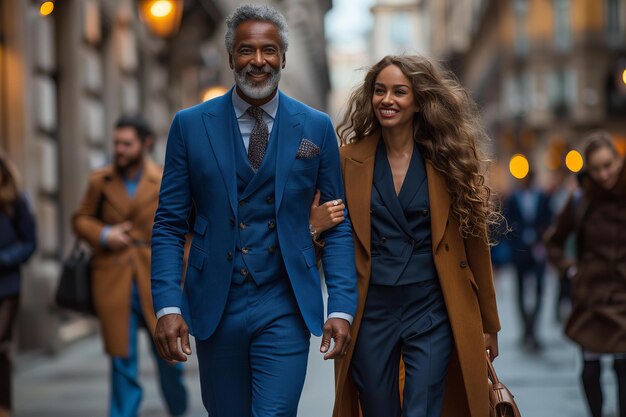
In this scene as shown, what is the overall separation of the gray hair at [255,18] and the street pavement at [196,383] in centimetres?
443

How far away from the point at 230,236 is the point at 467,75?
80.0m

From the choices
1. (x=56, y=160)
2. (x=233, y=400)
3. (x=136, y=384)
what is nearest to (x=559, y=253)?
(x=136, y=384)

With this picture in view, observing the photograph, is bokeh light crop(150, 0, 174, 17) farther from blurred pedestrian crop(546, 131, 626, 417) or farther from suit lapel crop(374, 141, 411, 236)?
suit lapel crop(374, 141, 411, 236)

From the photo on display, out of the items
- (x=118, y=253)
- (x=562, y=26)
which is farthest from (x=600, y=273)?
(x=562, y=26)

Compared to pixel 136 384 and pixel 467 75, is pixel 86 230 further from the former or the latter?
pixel 467 75

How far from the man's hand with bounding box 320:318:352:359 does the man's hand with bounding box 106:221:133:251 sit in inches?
124

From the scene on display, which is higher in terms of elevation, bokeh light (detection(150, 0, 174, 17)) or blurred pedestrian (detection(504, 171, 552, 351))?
bokeh light (detection(150, 0, 174, 17))

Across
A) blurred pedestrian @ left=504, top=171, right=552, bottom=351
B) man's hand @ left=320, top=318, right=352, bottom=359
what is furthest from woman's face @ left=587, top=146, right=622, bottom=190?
blurred pedestrian @ left=504, top=171, right=552, bottom=351

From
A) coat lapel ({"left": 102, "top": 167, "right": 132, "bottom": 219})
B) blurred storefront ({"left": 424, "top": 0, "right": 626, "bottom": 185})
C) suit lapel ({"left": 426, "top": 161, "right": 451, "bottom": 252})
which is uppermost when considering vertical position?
suit lapel ({"left": 426, "top": 161, "right": 451, "bottom": 252})

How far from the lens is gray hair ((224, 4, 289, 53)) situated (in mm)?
4230

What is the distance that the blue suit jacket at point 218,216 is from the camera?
4.16 metres

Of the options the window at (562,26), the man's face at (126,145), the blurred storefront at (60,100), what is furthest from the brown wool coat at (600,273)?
the window at (562,26)

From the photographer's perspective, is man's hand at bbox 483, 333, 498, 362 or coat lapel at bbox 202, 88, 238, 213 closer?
coat lapel at bbox 202, 88, 238, 213

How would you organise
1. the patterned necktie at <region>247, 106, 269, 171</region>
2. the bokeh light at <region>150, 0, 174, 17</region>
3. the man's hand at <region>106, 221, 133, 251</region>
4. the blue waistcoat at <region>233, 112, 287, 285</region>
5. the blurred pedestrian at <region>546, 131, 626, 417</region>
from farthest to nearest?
the bokeh light at <region>150, 0, 174, 17</region>, the man's hand at <region>106, 221, 133, 251</region>, the blurred pedestrian at <region>546, 131, 626, 417</region>, the patterned necktie at <region>247, 106, 269, 171</region>, the blue waistcoat at <region>233, 112, 287, 285</region>
